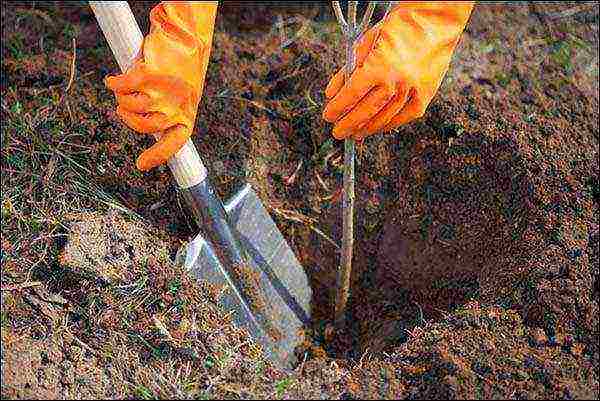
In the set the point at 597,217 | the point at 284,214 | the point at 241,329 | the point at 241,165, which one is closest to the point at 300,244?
the point at 284,214

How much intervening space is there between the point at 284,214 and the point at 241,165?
207 mm

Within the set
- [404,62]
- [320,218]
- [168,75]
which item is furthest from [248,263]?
[404,62]

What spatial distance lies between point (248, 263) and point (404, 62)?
82cm

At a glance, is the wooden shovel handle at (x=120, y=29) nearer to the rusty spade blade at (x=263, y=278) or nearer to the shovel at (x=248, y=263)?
the shovel at (x=248, y=263)

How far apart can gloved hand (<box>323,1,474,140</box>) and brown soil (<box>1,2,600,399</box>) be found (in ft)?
1.88

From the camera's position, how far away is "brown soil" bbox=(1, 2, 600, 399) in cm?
185

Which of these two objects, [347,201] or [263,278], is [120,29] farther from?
[263,278]

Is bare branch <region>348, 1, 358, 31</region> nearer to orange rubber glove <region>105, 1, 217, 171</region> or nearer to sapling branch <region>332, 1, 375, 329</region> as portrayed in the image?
sapling branch <region>332, 1, 375, 329</region>

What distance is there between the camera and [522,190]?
2.27m

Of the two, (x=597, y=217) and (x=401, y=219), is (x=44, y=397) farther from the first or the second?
(x=597, y=217)

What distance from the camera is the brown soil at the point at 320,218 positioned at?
6.07ft

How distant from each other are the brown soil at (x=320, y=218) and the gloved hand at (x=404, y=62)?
0.57m

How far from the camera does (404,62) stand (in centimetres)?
177

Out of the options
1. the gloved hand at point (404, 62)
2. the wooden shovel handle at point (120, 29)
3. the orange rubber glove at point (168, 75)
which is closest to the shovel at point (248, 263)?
the orange rubber glove at point (168, 75)
